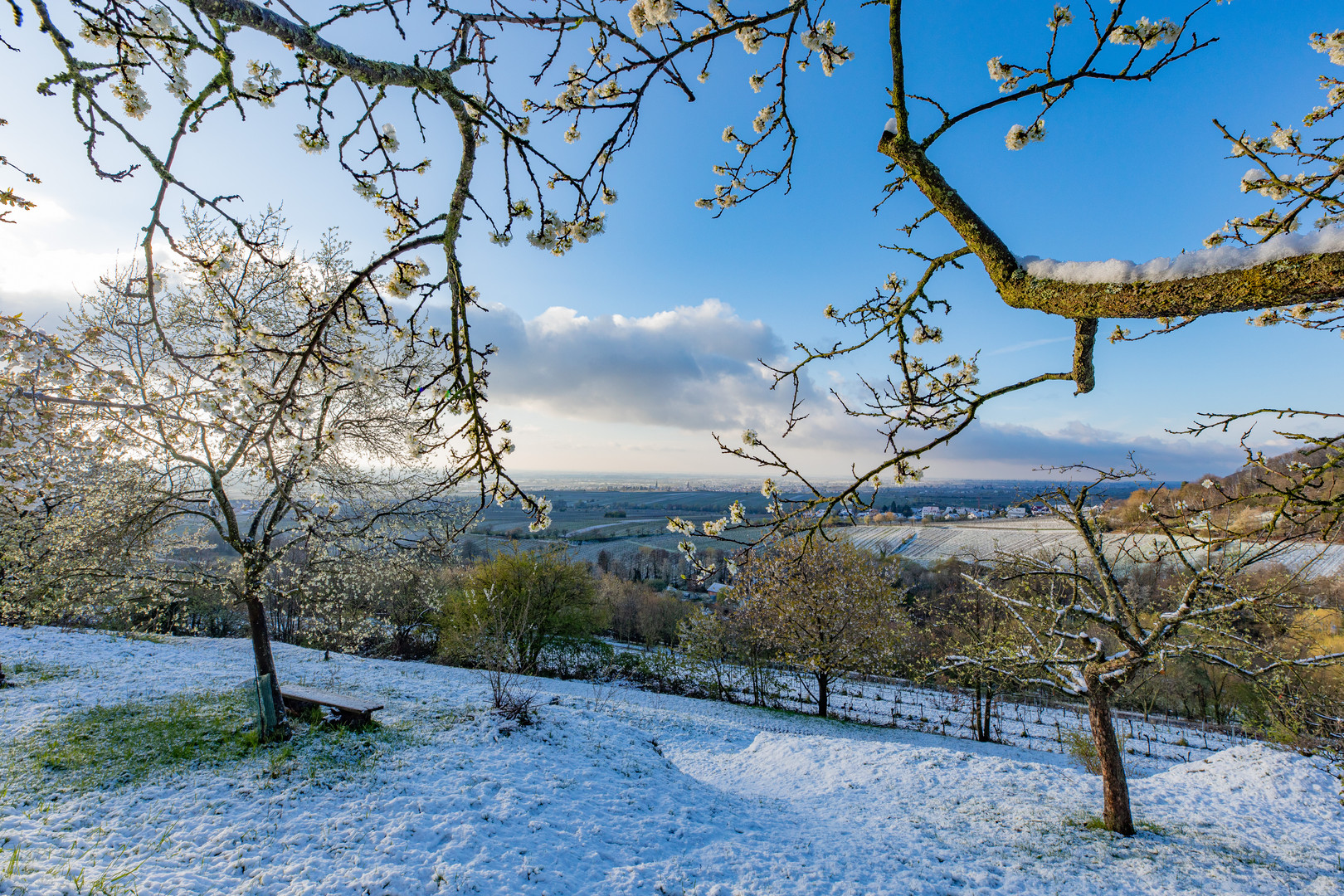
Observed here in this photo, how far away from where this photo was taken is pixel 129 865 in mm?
3914

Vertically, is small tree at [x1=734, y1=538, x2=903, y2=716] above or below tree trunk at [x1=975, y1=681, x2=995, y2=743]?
above

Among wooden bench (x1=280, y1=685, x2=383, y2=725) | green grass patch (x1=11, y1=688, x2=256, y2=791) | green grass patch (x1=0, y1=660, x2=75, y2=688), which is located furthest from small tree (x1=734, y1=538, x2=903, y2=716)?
green grass patch (x1=0, y1=660, x2=75, y2=688)

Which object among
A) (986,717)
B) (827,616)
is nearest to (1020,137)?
(827,616)

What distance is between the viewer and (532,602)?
2125 centimetres

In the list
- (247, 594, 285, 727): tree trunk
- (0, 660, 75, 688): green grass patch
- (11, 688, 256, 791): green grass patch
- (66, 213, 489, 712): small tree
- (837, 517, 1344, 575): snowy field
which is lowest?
(837, 517, 1344, 575): snowy field

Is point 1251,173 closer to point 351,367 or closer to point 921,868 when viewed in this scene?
point 351,367

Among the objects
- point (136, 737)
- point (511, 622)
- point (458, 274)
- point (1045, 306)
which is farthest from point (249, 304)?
point (511, 622)

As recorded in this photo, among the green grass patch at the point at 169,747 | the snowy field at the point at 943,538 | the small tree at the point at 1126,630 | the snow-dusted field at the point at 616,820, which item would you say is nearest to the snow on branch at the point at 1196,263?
the small tree at the point at 1126,630

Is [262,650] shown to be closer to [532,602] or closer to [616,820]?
[616,820]

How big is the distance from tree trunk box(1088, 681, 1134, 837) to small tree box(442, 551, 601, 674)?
54.6 feet

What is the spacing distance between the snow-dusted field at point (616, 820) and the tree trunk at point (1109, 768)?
0.96ft

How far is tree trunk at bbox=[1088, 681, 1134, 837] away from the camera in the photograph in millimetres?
6734

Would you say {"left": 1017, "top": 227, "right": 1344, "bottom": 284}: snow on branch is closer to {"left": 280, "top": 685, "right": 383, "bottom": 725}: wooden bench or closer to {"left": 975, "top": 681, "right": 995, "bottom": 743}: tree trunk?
{"left": 280, "top": 685, "right": 383, "bottom": 725}: wooden bench

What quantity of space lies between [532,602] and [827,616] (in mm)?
12565
